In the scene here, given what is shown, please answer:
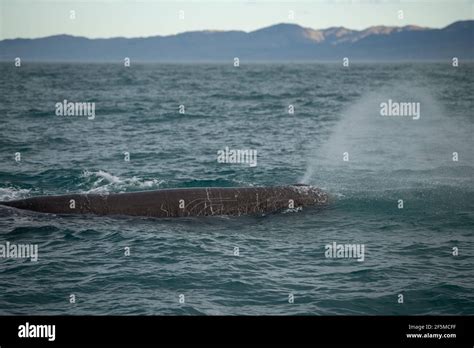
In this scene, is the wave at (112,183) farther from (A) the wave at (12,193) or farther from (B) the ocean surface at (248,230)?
(A) the wave at (12,193)

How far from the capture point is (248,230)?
69.1 feet

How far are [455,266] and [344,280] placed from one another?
11.6 feet

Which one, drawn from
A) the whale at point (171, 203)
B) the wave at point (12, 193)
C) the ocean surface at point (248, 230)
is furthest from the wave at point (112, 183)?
the whale at point (171, 203)

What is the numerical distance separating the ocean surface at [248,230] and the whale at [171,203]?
0.50 m

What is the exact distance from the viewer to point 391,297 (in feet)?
51.8

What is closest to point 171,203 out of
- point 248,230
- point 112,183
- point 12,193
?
point 248,230

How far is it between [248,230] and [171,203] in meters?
3.07

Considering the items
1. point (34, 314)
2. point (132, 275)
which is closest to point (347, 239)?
point (132, 275)

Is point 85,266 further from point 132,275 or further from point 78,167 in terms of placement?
point 78,167

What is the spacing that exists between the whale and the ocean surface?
0.50m

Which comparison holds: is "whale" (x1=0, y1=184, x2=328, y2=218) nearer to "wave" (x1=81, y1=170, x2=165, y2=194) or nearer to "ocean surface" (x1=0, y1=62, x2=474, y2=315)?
"ocean surface" (x1=0, y1=62, x2=474, y2=315)

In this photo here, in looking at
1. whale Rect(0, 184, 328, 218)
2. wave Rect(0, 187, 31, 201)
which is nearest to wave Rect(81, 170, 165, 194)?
wave Rect(0, 187, 31, 201)

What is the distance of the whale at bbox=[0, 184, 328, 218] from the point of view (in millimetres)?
22125

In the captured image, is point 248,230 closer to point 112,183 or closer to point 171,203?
point 171,203
